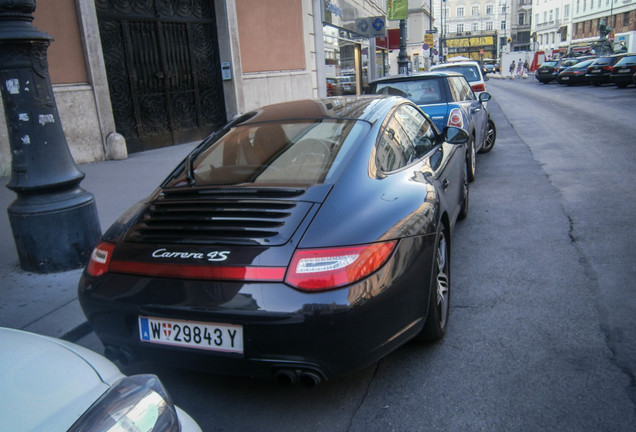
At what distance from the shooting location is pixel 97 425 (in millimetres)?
1379

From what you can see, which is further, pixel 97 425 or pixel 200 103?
pixel 200 103

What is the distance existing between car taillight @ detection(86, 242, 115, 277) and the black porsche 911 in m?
0.01

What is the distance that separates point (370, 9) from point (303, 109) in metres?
26.4

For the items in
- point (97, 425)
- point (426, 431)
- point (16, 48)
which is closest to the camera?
point (97, 425)

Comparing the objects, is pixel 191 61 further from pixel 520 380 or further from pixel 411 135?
pixel 520 380

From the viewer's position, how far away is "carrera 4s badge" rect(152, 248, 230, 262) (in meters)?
2.37

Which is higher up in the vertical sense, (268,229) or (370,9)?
(370,9)

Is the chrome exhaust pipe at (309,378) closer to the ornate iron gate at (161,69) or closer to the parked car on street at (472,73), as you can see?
the ornate iron gate at (161,69)

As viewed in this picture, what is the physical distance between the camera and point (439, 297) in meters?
3.11

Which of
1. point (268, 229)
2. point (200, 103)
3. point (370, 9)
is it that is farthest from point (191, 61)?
point (370, 9)

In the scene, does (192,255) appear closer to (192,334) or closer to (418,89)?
(192,334)

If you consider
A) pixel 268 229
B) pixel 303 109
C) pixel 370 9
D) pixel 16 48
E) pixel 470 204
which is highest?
pixel 370 9

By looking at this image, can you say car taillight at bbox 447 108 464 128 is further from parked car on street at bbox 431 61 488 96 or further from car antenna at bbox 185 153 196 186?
parked car on street at bbox 431 61 488 96

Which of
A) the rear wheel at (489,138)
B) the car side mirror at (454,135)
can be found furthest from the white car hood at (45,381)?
the rear wheel at (489,138)
